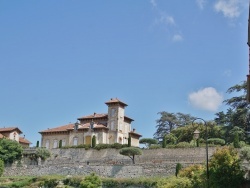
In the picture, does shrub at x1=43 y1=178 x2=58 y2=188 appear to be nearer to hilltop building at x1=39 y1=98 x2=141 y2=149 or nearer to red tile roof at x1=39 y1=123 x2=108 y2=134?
hilltop building at x1=39 y1=98 x2=141 y2=149

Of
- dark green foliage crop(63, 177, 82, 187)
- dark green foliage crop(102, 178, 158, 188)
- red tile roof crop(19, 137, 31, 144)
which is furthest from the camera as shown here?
red tile roof crop(19, 137, 31, 144)

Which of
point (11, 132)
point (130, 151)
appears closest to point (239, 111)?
point (130, 151)

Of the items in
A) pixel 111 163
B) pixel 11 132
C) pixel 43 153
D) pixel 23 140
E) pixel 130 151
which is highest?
pixel 11 132

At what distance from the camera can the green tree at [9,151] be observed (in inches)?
2429

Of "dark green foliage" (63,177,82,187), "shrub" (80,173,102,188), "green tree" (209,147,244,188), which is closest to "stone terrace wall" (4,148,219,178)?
"dark green foliage" (63,177,82,187)

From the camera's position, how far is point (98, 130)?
65875 mm

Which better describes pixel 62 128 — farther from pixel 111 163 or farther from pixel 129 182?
pixel 129 182

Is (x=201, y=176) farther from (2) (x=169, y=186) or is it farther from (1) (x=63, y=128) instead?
(1) (x=63, y=128)

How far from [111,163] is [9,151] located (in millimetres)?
16479

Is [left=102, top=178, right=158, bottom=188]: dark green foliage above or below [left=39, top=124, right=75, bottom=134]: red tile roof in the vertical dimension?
below

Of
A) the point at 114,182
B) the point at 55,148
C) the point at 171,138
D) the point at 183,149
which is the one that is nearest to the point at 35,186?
the point at 114,182

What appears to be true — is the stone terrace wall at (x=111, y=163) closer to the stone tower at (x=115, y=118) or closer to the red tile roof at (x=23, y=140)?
the stone tower at (x=115, y=118)

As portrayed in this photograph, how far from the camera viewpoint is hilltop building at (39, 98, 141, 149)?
217 feet

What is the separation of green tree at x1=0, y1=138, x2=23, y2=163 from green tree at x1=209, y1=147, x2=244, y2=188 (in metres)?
39.8
